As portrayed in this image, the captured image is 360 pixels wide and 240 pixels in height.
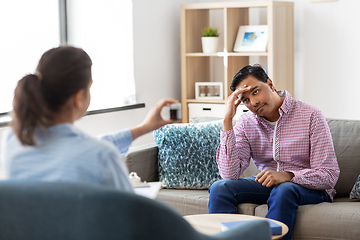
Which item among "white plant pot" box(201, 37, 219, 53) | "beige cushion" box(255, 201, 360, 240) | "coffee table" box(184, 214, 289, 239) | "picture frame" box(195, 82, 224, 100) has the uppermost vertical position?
"white plant pot" box(201, 37, 219, 53)

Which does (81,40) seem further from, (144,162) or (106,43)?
(144,162)

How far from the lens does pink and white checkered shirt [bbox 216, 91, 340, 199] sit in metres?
2.15

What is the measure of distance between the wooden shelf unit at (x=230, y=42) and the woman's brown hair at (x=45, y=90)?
300cm

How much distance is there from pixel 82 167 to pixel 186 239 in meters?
0.29

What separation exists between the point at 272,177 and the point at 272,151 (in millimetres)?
213

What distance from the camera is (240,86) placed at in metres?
2.27

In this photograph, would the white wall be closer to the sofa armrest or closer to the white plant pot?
the white plant pot

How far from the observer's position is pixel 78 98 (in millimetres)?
1072

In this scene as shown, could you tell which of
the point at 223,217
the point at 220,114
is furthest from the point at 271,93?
the point at 220,114

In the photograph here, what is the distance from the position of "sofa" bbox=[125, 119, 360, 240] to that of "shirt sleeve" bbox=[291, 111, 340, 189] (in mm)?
115

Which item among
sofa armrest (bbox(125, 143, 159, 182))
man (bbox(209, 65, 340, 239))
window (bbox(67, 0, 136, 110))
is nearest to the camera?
man (bbox(209, 65, 340, 239))

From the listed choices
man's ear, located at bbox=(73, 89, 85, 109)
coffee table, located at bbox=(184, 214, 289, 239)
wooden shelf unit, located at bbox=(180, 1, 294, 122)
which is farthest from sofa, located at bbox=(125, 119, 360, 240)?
wooden shelf unit, located at bbox=(180, 1, 294, 122)

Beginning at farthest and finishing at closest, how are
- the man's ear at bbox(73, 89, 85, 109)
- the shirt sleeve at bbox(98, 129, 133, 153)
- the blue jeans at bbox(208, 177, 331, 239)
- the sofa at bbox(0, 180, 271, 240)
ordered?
1. the blue jeans at bbox(208, 177, 331, 239)
2. the shirt sleeve at bbox(98, 129, 133, 153)
3. the man's ear at bbox(73, 89, 85, 109)
4. the sofa at bbox(0, 180, 271, 240)

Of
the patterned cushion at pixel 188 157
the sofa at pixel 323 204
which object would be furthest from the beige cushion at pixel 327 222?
the patterned cushion at pixel 188 157
